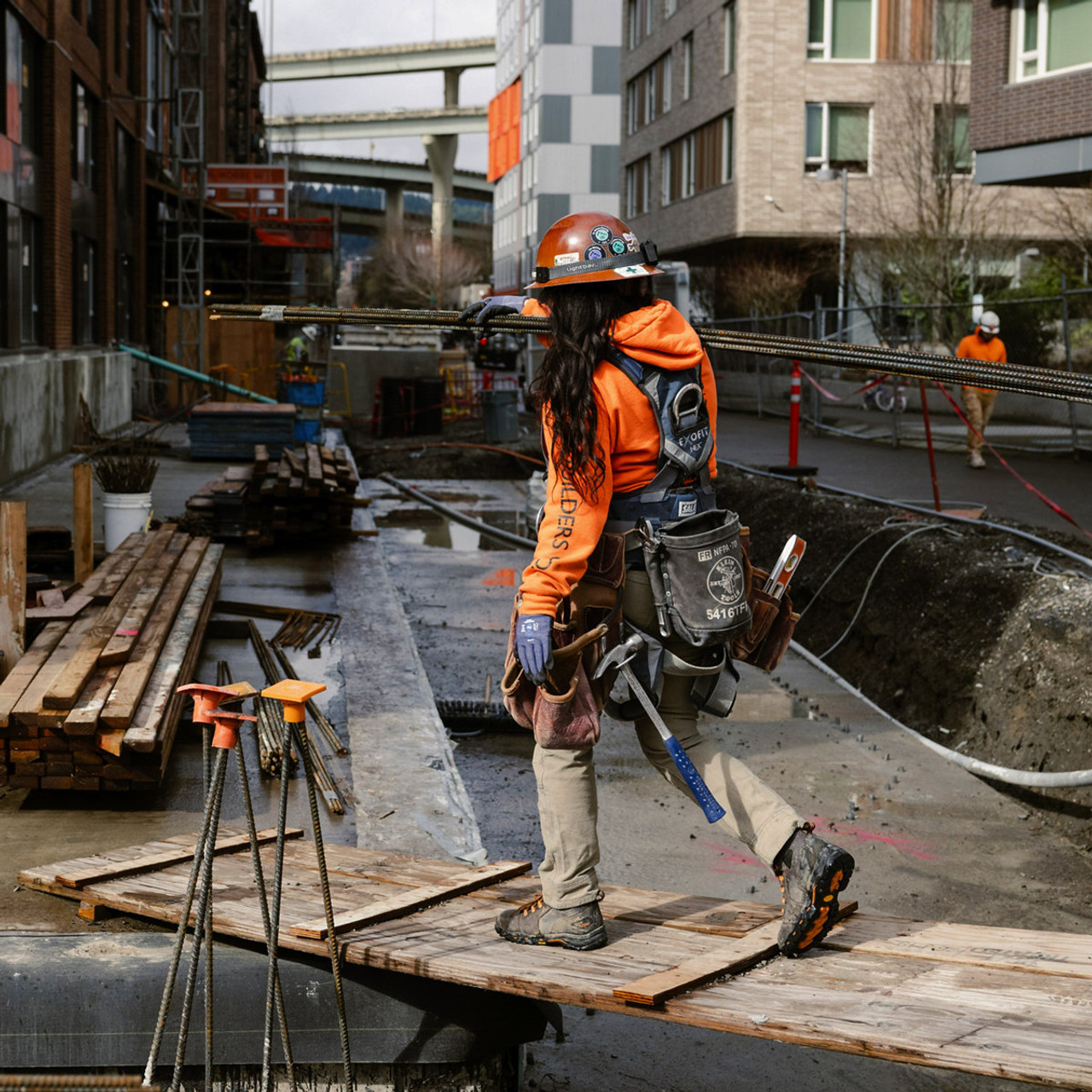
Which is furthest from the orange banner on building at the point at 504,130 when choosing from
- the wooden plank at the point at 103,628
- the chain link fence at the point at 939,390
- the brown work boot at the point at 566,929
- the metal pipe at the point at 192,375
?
the brown work boot at the point at 566,929

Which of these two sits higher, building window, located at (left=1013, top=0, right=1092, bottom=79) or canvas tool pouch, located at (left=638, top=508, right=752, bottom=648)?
building window, located at (left=1013, top=0, right=1092, bottom=79)

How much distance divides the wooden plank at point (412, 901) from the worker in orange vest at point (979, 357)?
1318cm

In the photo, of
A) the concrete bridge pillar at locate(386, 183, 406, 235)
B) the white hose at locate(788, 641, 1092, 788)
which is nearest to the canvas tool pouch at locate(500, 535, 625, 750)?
the white hose at locate(788, 641, 1092, 788)

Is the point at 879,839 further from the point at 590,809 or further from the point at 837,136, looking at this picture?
the point at 837,136

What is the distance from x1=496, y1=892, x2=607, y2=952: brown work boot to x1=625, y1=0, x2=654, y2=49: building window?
51.1m

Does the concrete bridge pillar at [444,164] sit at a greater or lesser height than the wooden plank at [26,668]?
greater

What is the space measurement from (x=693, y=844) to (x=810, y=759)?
1651 millimetres

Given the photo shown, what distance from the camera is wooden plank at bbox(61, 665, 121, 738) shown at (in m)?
5.02

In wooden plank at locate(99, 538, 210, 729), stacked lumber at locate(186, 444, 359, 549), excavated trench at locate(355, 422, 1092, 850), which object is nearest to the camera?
wooden plank at locate(99, 538, 210, 729)

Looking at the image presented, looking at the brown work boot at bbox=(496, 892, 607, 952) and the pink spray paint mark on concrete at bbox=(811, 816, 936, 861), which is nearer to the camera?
the brown work boot at bbox=(496, 892, 607, 952)

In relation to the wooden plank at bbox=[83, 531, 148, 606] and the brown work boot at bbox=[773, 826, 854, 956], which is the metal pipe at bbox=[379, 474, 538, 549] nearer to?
the wooden plank at bbox=[83, 531, 148, 606]

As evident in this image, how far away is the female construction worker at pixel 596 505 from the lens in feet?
11.7

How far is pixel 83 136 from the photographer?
23.2 m

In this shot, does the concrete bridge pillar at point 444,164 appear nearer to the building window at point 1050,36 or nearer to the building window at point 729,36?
the building window at point 729,36
